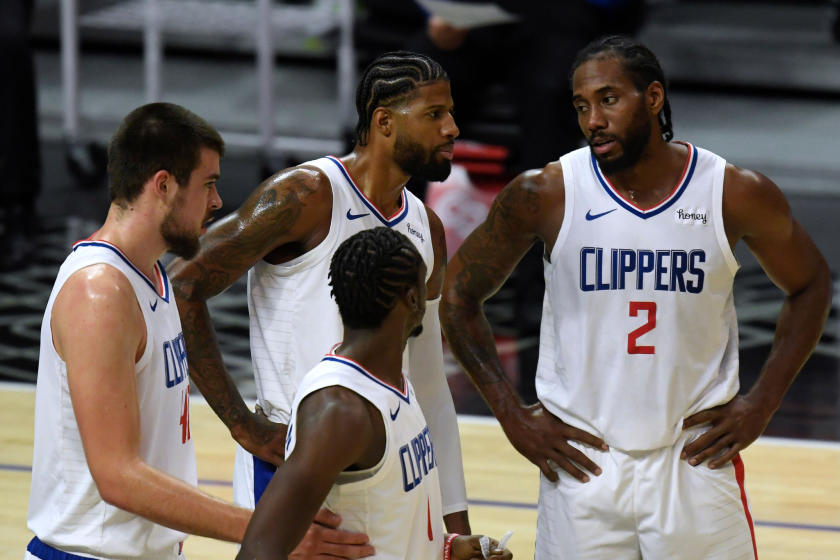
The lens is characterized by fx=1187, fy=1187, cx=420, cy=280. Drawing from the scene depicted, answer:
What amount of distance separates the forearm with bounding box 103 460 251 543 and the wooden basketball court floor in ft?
6.20

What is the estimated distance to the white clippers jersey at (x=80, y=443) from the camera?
2.20m

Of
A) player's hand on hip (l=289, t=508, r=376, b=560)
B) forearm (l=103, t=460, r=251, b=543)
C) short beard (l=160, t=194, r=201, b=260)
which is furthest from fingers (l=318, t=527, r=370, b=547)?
short beard (l=160, t=194, r=201, b=260)

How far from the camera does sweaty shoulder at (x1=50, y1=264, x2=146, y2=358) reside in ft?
6.84

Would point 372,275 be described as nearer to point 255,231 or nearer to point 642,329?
point 255,231

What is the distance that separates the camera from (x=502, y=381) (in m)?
2.86

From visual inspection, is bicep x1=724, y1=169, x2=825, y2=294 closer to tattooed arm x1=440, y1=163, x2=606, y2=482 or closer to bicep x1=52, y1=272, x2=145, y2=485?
tattooed arm x1=440, y1=163, x2=606, y2=482

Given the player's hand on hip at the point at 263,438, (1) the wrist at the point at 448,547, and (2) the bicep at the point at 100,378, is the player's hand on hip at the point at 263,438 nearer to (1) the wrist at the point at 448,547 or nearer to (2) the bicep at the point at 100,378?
(1) the wrist at the point at 448,547

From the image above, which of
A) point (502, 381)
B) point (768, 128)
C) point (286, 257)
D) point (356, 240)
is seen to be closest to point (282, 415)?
point (286, 257)

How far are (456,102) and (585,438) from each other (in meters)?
4.16

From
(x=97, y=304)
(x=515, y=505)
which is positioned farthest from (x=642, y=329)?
(x=515, y=505)

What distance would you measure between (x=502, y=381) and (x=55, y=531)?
3.62 ft

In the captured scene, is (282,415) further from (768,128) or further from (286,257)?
(768,128)

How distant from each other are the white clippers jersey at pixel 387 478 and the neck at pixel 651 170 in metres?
0.79

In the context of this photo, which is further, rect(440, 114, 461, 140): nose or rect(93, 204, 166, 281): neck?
rect(440, 114, 461, 140): nose
